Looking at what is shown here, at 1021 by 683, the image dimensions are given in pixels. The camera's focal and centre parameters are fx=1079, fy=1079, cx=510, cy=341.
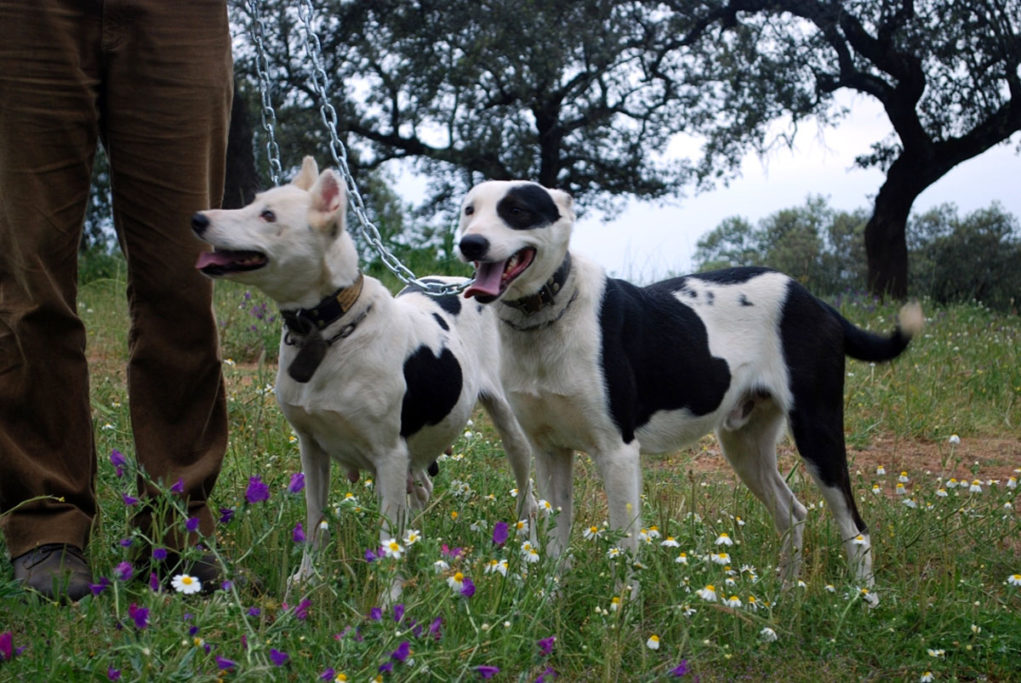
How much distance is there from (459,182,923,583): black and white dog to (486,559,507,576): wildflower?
568mm

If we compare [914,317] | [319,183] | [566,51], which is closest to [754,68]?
[566,51]

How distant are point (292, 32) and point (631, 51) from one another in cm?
446

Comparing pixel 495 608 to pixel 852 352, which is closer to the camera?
pixel 495 608

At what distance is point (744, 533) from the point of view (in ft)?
14.2

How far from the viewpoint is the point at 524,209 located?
3506 millimetres

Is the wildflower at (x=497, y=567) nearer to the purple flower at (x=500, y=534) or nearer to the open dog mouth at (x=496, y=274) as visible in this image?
the purple flower at (x=500, y=534)

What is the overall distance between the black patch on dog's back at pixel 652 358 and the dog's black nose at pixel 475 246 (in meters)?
0.56

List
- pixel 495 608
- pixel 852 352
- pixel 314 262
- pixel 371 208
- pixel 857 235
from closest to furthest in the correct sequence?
pixel 495 608
pixel 314 262
pixel 852 352
pixel 371 208
pixel 857 235

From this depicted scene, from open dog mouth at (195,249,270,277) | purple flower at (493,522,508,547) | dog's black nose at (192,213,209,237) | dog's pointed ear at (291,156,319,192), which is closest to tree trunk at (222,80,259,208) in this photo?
Result: dog's pointed ear at (291,156,319,192)

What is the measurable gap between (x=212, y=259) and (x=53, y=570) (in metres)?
1.11

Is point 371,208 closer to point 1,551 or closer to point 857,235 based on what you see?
point 857,235

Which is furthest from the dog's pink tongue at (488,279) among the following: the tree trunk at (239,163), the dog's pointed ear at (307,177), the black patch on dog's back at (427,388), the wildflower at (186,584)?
the tree trunk at (239,163)

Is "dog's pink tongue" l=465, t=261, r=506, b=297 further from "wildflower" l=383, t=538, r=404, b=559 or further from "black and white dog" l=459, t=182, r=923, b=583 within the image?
"wildflower" l=383, t=538, r=404, b=559

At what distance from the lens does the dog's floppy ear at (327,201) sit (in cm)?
359
